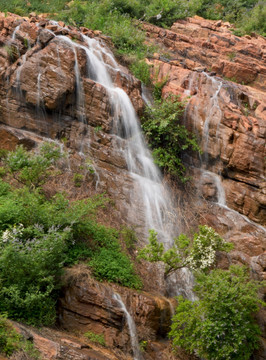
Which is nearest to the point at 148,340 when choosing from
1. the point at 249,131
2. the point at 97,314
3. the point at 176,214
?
the point at 97,314

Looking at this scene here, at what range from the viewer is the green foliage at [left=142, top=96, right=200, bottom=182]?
1372 cm

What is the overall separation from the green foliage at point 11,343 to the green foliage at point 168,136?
27.6ft

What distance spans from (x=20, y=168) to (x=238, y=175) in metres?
8.07

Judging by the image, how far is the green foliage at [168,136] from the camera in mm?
13719

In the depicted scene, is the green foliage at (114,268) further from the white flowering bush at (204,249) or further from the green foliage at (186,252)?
Result: the white flowering bush at (204,249)

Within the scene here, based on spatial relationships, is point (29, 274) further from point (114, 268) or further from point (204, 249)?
point (204, 249)

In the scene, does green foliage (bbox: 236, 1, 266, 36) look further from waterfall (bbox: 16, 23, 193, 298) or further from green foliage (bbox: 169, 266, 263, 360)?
green foliage (bbox: 169, 266, 263, 360)

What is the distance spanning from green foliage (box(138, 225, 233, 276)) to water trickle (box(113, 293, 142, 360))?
1.37 metres

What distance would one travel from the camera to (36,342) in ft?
21.2

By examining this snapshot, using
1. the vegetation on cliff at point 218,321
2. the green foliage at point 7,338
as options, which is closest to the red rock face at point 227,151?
the vegetation on cliff at point 218,321

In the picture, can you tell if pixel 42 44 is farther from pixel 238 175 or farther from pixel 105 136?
pixel 238 175

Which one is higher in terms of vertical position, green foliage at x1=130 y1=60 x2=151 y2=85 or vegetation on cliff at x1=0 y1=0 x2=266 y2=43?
vegetation on cliff at x1=0 y1=0 x2=266 y2=43

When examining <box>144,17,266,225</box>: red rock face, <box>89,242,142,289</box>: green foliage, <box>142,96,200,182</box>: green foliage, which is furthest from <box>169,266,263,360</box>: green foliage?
<box>142,96,200,182</box>: green foliage

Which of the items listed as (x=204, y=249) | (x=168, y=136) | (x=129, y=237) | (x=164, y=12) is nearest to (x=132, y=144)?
(x=168, y=136)
